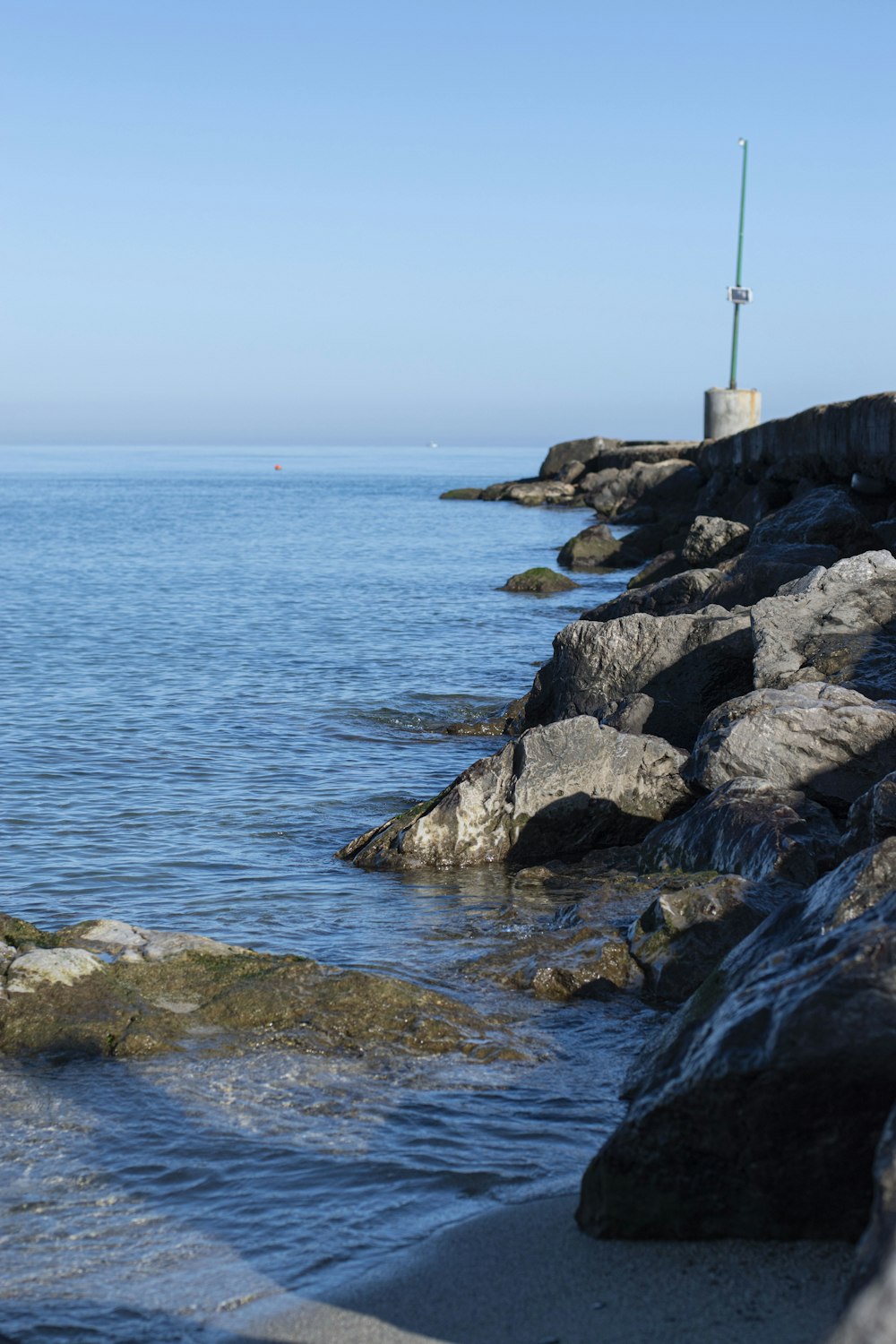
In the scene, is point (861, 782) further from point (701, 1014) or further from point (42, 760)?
point (42, 760)

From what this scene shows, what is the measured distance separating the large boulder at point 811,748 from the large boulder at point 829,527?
20.4 ft

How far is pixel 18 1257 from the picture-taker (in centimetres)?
394

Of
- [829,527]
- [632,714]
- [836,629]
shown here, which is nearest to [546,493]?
[829,527]

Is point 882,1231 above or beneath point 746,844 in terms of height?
above

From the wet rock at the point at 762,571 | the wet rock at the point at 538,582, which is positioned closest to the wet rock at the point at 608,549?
the wet rock at the point at 538,582

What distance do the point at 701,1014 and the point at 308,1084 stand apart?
161 cm

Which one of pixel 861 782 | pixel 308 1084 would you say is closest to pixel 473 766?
pixel 861 782

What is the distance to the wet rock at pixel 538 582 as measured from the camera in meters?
26.1

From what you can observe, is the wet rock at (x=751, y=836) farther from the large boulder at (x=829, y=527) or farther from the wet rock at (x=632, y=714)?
the large boulder at (x=829, y=527)

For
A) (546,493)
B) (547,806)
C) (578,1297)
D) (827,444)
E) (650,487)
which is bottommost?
(578,1297)

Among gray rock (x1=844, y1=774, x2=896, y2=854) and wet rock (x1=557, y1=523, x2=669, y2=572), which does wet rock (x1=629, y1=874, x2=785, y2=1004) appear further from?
wet rock (x1=557, y1=523, x2=669, y2=572)

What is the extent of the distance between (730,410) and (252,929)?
120ft

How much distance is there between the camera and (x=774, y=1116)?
3281 millimetres

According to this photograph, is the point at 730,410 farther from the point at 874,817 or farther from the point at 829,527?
the point at 874,817
